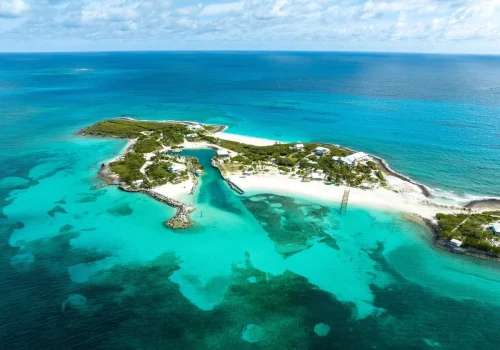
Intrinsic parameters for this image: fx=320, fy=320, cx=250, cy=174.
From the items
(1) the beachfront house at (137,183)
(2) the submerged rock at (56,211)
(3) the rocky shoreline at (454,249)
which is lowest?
(2) the submerged rock at (56,211)

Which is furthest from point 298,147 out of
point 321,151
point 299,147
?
point 321,151

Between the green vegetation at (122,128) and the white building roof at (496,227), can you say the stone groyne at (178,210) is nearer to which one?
the green vegetation at (122,128)

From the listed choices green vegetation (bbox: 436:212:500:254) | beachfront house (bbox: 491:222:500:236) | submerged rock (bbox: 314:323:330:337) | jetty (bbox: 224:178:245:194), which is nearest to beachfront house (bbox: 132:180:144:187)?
jetty (bbox: 224:178:245:194)

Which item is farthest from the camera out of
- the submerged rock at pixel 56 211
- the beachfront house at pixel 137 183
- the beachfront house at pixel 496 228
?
the beachfront house at pixel 137 183

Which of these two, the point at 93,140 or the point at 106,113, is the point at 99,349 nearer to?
the point at 93,140

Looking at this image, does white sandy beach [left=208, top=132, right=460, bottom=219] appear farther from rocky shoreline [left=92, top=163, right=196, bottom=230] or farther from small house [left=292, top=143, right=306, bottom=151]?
small house [left=292, top=143, right=306, bottom=151]

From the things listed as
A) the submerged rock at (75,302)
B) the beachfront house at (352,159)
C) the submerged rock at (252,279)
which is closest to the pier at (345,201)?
the beachfront house at (352,159)
